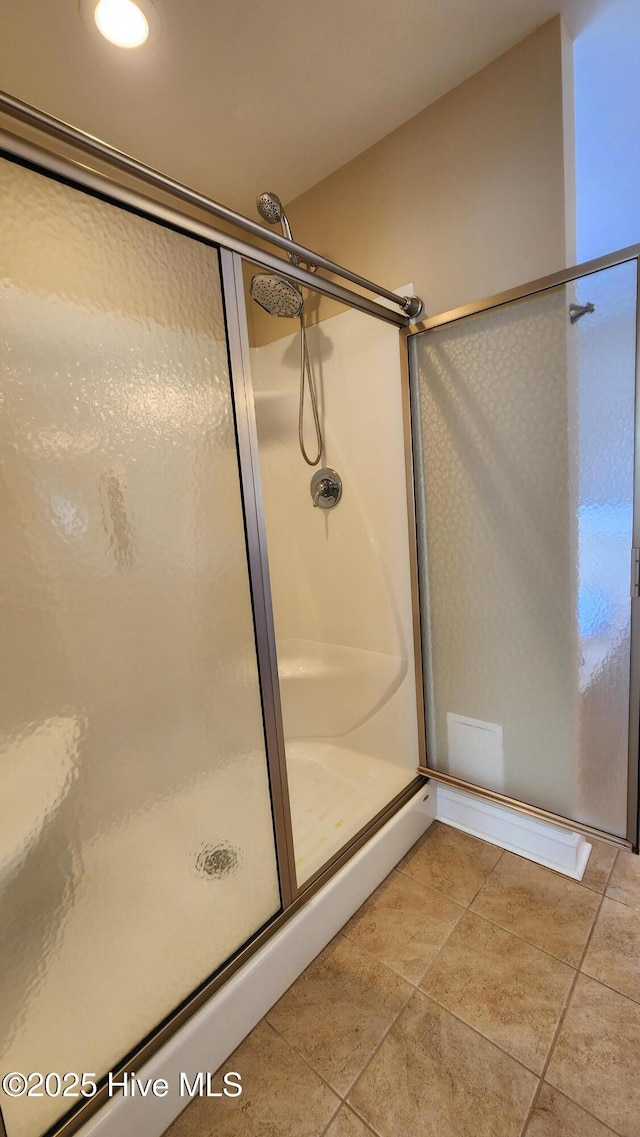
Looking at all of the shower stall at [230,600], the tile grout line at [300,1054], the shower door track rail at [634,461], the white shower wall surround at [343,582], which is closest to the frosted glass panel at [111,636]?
the shower stall at [230,600]

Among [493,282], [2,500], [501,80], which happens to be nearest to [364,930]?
[2,500]

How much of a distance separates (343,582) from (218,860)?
3.56ft

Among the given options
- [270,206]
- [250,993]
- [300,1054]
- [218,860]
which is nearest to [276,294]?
[270,206]

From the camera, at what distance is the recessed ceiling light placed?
1055 mm

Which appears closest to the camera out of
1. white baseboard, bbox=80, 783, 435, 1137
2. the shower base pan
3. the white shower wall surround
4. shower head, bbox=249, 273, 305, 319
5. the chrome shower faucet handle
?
white baseboard, bbox=80, 783, 435, 1137

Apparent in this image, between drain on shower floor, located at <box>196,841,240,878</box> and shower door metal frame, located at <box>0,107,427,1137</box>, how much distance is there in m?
0.12

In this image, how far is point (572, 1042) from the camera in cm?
99

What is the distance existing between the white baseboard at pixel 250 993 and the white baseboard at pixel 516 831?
245 millimetres

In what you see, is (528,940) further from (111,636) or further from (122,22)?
(122,22)

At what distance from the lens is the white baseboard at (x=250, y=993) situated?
2.82ft

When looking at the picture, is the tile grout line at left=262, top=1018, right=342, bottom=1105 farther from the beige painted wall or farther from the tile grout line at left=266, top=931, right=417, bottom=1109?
the beige painted wall

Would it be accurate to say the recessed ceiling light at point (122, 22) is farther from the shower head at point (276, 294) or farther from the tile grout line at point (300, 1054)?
the tile grout line at point (300, 1054)

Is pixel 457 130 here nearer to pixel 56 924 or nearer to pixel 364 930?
pixel 56 924

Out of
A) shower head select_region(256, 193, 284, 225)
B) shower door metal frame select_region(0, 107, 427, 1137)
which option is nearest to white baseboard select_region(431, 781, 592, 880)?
shower door metal frame select_region(0, 107, 427, 1137)
